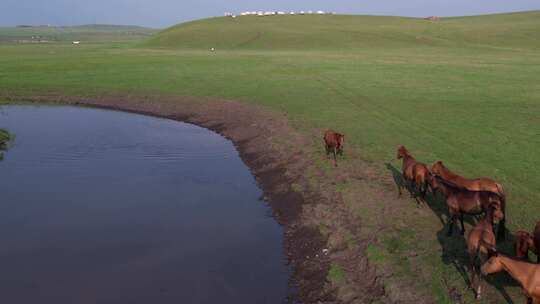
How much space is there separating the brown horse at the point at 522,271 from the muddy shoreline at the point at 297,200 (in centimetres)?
237

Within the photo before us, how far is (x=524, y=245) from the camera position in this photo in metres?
9.63

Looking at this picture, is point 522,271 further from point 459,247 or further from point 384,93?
point 384,93

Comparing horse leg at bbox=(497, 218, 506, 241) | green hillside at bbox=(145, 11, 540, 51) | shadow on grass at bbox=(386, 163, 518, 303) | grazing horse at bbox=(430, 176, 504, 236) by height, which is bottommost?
shadow on grass at bbox=(386, 163, 518, 303)

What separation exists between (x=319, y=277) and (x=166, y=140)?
16.1 m

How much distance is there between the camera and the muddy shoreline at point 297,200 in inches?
433

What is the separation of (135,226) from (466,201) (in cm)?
935

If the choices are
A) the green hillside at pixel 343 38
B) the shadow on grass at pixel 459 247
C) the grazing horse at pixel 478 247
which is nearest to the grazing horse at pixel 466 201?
the shadow on grass at pixel 459 247

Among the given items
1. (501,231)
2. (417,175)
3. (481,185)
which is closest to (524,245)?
(501,231)

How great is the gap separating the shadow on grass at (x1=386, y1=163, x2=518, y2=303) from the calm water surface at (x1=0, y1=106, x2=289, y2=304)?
382cm

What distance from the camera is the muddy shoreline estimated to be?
36.1ft

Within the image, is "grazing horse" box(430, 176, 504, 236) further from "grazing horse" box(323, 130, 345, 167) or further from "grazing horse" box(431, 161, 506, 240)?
"grazing horse" box(323, 130, 345, 167)

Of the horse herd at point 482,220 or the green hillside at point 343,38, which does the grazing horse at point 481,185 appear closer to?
the horse herd at point 482,220

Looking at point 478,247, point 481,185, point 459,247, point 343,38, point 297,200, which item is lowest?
point 297,200

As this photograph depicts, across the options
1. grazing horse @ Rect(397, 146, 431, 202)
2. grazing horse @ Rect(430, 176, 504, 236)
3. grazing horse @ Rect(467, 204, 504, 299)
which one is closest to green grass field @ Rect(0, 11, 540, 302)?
grazing horse @ Rect(430, 176, 504, 236)
